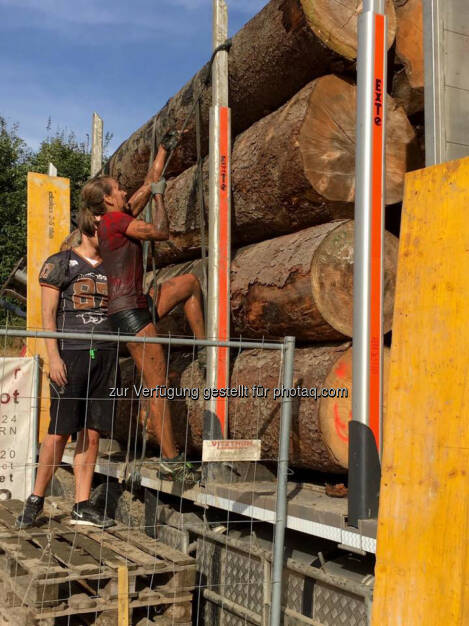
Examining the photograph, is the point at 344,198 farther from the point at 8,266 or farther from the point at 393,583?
the point at 8,266

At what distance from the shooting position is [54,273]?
15.6ft

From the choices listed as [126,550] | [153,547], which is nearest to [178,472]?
[153,547]

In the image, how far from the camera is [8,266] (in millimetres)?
20609

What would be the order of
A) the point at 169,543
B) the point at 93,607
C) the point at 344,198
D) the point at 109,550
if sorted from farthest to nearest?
the point at 169,543, the point at 344,198, the point at 109,550, the point at 93,607

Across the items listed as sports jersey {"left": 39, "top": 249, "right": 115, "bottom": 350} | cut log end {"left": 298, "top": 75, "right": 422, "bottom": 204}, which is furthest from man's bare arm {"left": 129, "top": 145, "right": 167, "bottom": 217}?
cut log end {"left": 298, "top": 75, "right": 422, "bottom": 204}

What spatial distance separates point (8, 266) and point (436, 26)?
18.8 metres

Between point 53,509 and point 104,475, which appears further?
point 104,475

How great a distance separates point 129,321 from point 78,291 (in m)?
0.41

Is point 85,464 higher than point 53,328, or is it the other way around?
point 53,328

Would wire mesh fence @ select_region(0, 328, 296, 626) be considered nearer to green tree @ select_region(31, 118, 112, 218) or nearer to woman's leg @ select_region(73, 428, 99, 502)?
woman's leg @ select_region(73, 428, 99, 502)

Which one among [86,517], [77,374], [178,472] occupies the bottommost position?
[86,517]

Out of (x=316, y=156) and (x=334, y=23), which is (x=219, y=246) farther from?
(x=334, y=23)

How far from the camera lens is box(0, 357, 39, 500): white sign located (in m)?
5.34

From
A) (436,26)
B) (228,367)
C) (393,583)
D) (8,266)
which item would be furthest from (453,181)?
(8,266)
